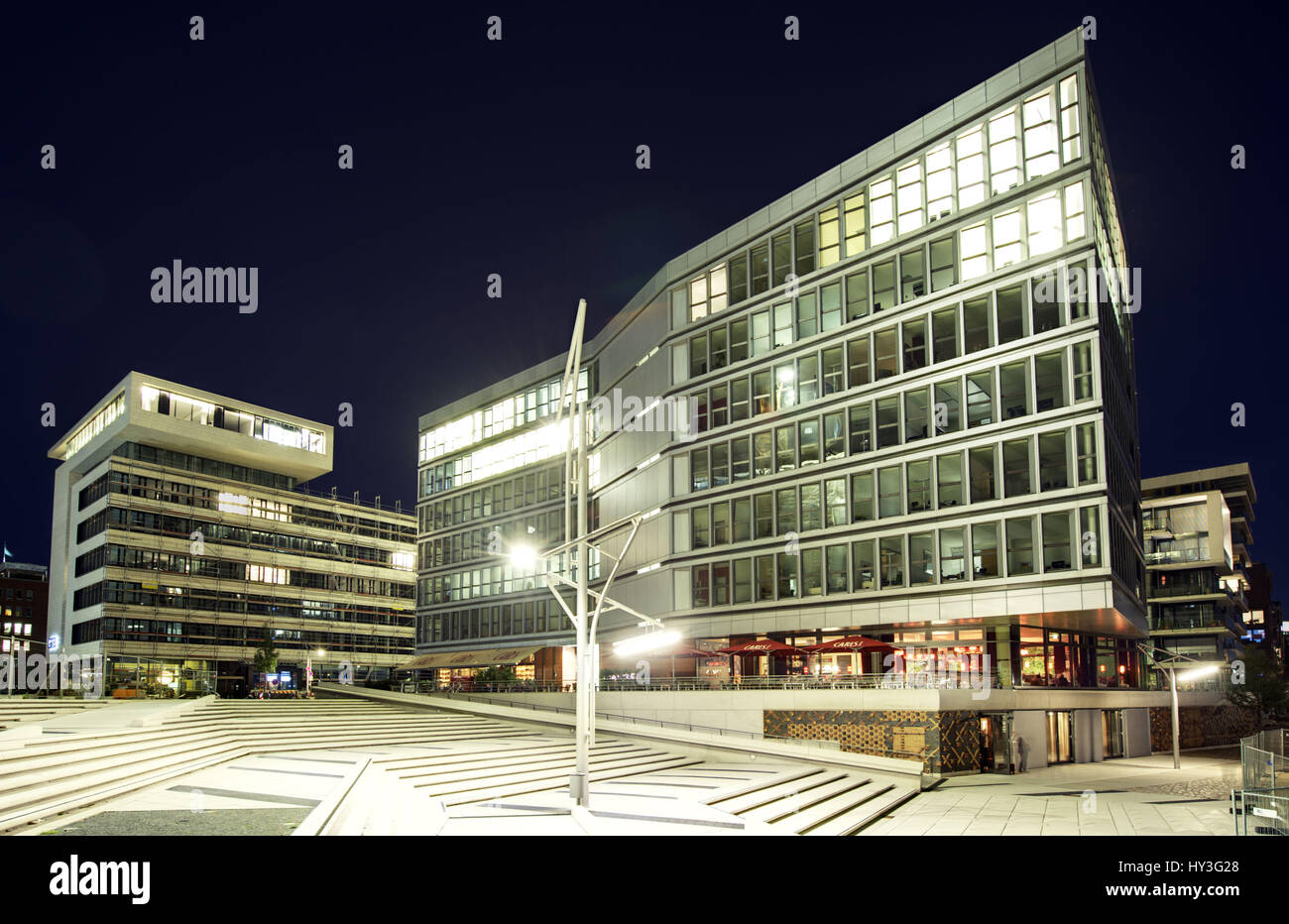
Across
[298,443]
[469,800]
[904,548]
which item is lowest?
[469,800]

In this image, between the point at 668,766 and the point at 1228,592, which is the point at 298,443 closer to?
the point at 668,766

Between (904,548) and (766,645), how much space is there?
7686 mm

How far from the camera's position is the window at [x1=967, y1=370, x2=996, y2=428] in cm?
4270

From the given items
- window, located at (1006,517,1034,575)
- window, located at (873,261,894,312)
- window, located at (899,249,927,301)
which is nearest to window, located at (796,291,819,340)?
window, located at (873,261,894,312)

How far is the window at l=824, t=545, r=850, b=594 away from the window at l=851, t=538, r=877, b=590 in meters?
0.46

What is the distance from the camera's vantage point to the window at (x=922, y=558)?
43.5 m

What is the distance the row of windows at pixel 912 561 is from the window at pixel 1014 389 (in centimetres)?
456

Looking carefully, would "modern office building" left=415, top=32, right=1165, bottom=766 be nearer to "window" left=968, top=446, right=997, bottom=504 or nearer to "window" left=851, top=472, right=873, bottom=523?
"window" left=968, top=446, right=997, bottom=504

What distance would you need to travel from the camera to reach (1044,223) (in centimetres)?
4203

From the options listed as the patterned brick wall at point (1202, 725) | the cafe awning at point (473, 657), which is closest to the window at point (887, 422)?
the patterned brick wall at point (1202, 725)

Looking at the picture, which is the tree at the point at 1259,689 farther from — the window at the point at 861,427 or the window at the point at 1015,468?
the window at the point at 861,427

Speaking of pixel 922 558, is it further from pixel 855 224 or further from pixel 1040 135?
pixel 1040 135

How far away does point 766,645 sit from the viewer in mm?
45875
